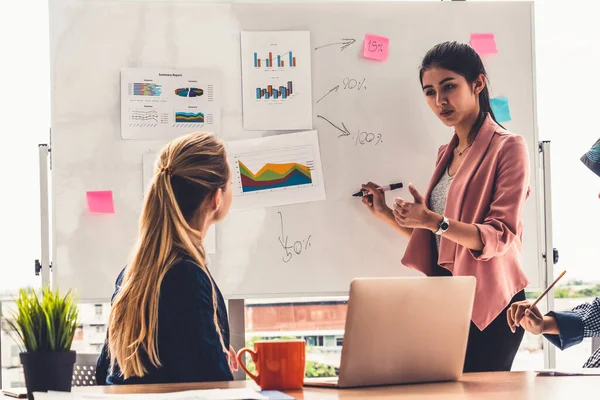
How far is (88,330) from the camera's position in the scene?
2.58 metres

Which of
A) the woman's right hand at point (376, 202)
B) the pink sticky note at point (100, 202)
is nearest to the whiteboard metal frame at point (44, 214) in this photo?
the pink sticky note at point (100, 202)

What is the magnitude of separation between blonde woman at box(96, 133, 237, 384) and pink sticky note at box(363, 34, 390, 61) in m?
1.16

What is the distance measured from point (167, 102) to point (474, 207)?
110 cm

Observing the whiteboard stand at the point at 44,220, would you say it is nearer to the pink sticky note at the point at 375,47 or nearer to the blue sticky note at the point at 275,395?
the pink sticky note at the point at 375,47

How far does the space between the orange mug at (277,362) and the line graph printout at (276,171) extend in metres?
1.39

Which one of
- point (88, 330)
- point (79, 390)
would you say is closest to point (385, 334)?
point (79, 390)

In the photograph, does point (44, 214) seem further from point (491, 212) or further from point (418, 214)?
point (491, 212)

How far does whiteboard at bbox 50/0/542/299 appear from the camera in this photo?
2.56 m

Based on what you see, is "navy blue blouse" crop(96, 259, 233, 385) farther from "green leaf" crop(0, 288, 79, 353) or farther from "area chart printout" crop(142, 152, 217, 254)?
"area chart printout" crop(142, 152, 217, 254)

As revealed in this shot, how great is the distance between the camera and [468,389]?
4.05ft

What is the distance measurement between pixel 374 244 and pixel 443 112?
53 cm

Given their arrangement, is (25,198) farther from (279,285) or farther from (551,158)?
(551,158)

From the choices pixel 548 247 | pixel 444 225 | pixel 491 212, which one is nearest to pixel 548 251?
pixel 548 247

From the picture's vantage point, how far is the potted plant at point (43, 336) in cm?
106
